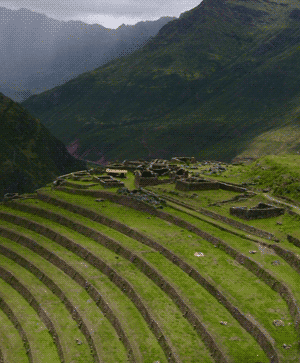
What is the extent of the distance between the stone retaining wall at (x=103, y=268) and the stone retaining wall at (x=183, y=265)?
223cm

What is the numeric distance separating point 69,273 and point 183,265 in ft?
30.9

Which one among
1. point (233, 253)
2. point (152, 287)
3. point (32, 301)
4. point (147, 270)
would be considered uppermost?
point (233, 253)

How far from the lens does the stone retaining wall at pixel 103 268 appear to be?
24.0m

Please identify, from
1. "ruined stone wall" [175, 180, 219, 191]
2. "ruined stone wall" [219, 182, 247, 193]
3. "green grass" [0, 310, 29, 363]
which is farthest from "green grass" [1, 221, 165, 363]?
"ruined stone wall" [219, 182, 247, 193]

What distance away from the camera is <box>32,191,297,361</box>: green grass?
2338cm

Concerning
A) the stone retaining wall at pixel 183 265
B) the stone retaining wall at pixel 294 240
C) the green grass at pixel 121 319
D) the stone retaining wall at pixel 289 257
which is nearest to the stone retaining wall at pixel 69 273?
the green grass at pixel 121 319

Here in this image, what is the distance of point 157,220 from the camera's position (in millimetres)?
40781

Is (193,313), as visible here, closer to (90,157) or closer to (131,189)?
(131,189)

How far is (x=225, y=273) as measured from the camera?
28.6 meters

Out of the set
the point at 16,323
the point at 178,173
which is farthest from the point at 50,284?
the point at 178,173

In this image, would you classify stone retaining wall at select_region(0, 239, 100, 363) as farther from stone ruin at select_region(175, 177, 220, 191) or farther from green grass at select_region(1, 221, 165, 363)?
stone ruin at select_region(175, 177, 220, 191)

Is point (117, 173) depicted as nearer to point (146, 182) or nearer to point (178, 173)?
point (146, 182)

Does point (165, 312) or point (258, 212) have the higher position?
point (258, 212)

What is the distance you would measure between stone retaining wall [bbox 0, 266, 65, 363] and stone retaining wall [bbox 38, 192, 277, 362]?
31.5 feet
